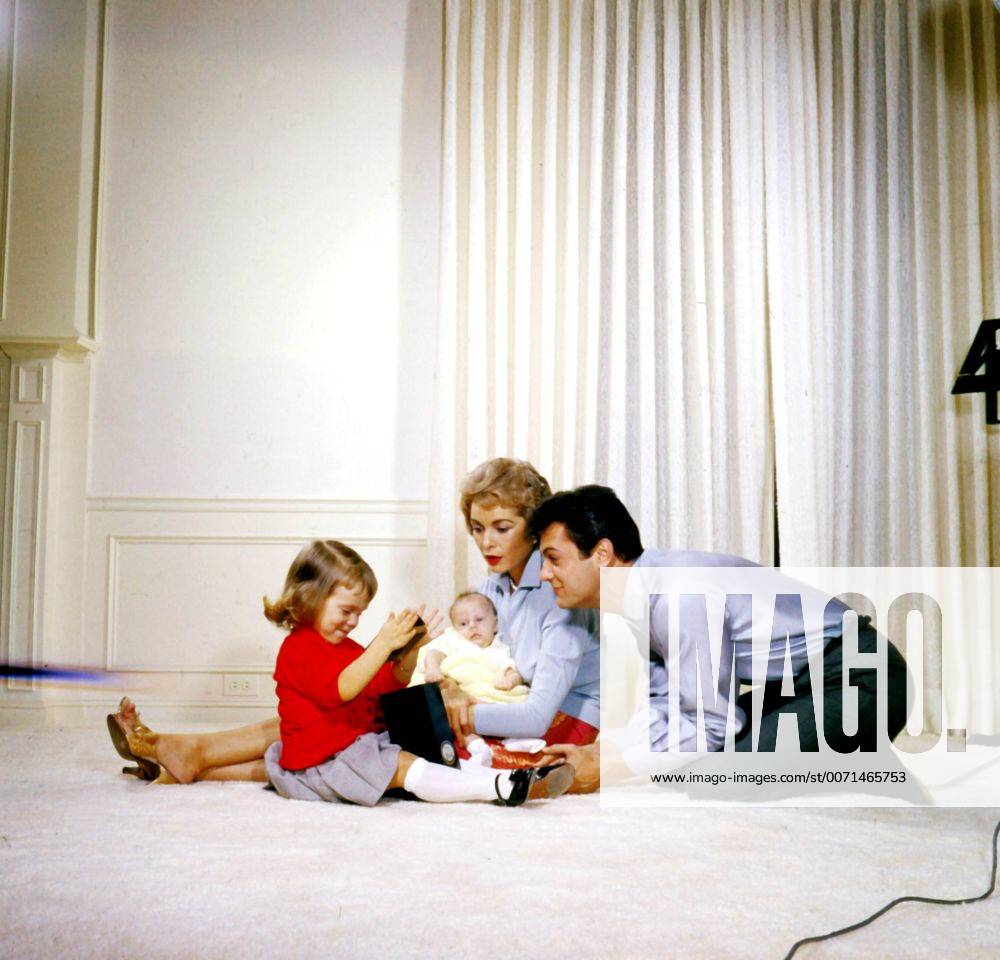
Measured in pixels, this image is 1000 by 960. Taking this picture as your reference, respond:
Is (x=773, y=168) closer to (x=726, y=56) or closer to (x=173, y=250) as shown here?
(x=726, y=56)

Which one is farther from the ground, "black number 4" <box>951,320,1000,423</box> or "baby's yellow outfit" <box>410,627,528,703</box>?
"black number 4" <box>951,320,1000,423</box>

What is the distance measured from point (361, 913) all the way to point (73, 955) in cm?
37

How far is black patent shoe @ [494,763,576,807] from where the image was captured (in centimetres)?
208

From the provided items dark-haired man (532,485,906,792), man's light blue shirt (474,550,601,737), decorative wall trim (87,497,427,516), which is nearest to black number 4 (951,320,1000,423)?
dark-haired man (532,485,906,792)

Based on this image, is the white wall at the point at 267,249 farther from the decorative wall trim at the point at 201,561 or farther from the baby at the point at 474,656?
the baby at the point at 474,656

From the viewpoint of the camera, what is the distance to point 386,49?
3672mm

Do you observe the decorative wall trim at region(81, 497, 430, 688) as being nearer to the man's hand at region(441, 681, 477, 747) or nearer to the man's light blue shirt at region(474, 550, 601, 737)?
the man's light blue shirt at region(474, 550, 601, 737)

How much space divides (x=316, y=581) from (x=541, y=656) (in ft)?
1.78

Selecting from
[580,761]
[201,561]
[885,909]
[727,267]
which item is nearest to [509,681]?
[580,761]

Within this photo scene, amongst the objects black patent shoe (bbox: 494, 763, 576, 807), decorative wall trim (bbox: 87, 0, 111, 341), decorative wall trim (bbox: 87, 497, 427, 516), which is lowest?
black patent shoe (bbox: 494, 763, 576, 807)

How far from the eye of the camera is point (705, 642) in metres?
2.18

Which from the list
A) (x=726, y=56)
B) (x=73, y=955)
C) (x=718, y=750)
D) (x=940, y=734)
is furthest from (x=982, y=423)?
(x=73, y=955)

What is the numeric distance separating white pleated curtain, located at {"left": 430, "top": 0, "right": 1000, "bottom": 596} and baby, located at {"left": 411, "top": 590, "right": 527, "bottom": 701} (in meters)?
0.87

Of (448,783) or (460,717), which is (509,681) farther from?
(448,783)
